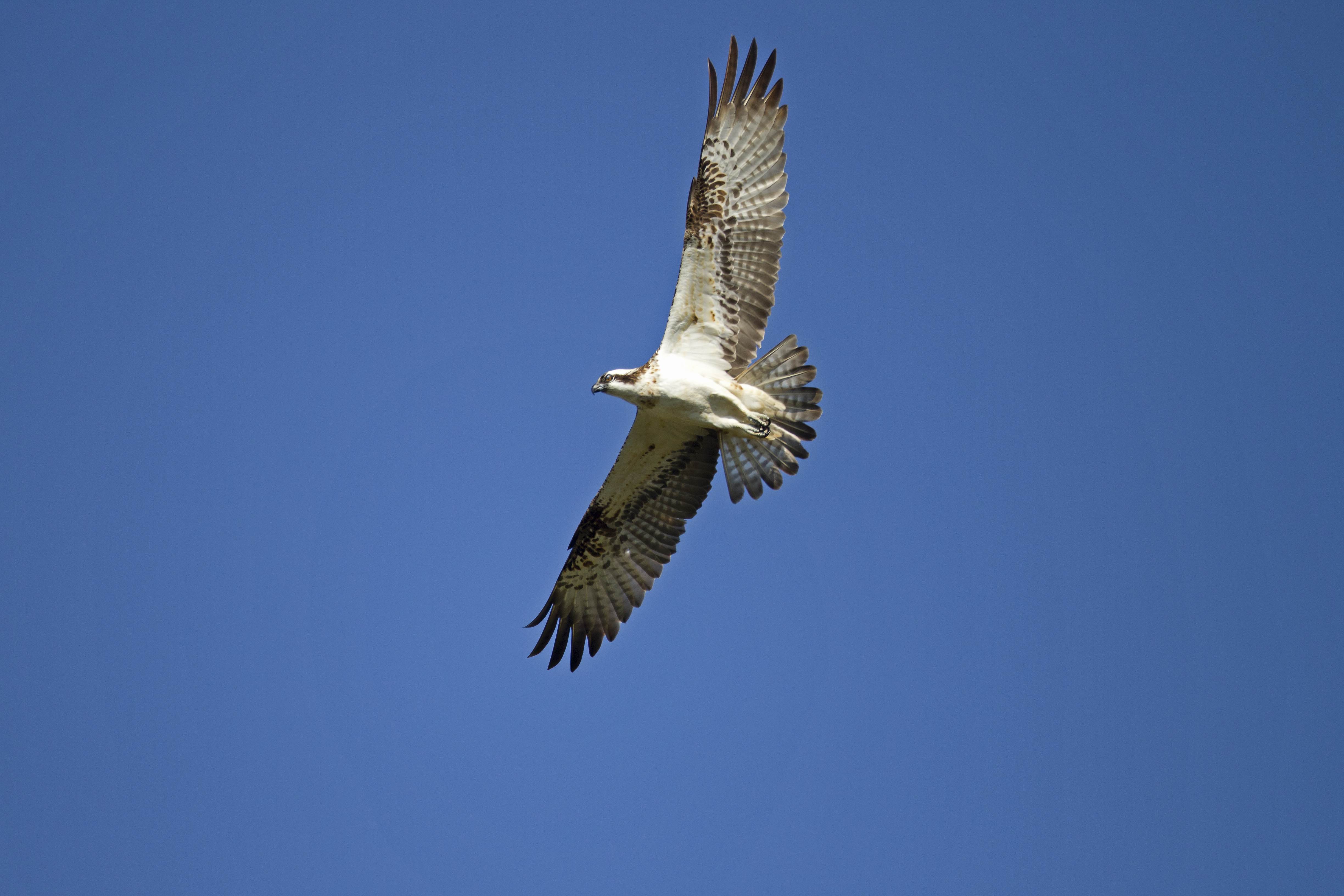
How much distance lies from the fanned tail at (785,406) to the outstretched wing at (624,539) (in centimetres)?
60

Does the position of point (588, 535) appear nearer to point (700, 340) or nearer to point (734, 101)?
point (700, 340)

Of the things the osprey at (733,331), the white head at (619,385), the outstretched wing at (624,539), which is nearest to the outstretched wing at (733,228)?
the osprey at (733,331)

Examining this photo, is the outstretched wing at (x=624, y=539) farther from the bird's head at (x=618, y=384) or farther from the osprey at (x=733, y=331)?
the bird's head at (x=618, y=384)

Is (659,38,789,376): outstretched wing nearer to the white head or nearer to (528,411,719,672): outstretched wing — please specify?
the white head

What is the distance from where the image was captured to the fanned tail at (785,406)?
11305mm

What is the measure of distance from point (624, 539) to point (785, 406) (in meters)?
2.20

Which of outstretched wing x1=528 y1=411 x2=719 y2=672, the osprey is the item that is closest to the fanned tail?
the osprey

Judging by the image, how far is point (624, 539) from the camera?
12508 millimetres

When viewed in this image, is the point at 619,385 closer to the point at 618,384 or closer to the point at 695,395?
the point at 618,384

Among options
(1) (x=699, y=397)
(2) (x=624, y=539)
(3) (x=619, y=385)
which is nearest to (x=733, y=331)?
(1) (x=699, y=397)

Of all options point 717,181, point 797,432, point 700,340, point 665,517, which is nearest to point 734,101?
point 717,181

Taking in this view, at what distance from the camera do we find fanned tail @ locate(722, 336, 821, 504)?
1130cm

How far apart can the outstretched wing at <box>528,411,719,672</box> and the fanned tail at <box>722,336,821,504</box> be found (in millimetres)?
600

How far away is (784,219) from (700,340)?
1.24 metres
